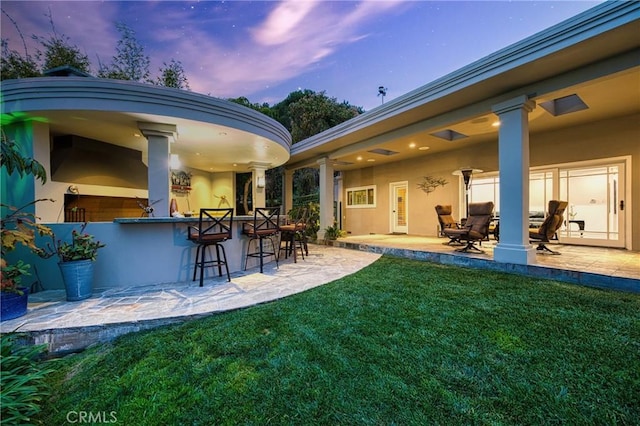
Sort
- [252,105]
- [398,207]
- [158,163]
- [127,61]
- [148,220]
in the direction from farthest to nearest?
[252,105], [127,61], [398,207], [158,163], [148,220]

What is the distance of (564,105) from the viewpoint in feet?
18.6

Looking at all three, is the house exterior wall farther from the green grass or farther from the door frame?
the green grass

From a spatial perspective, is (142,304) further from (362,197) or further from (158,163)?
(362,197)

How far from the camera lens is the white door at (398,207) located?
1069 cm

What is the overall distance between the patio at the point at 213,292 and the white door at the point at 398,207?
184 inches

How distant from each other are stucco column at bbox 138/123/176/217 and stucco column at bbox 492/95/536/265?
600 centimetres

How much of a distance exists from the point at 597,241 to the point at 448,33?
6.78 meters

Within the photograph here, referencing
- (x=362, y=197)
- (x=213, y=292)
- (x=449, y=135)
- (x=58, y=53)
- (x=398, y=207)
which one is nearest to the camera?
(x=213, y=292)

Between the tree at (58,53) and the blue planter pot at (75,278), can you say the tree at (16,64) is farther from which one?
the blue planter pot at (75,278)

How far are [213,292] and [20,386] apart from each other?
6.81ft

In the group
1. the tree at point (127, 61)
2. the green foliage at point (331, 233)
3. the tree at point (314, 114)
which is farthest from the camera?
the tree at point (314, 114)

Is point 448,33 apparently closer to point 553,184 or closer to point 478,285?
point 553,184

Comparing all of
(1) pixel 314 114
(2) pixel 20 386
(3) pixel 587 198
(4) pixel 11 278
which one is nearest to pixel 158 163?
(4) pixel 11 278

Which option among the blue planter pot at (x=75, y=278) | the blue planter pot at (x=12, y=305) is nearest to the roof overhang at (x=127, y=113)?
the blue planter pot at (x=75, y=278)
